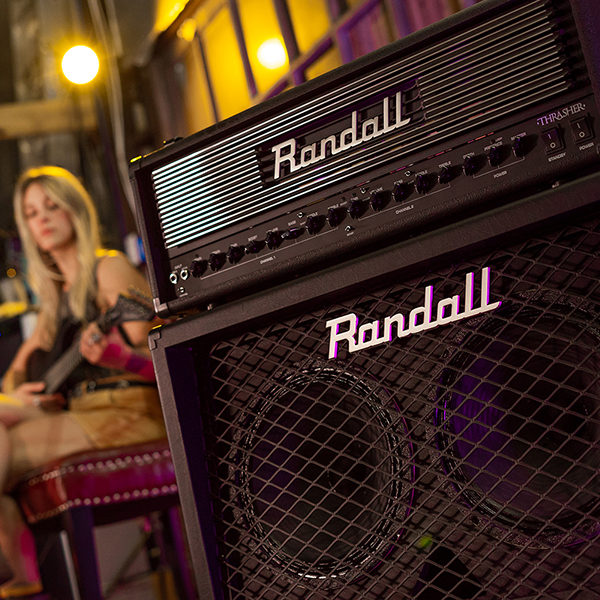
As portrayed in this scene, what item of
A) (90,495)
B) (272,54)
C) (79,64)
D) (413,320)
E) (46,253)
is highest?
(79,64)

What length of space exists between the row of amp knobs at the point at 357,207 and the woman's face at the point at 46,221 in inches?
42.6

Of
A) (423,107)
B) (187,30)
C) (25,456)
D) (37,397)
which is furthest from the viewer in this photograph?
(187,30)

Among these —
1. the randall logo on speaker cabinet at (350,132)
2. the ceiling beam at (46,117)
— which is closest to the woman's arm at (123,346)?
the randall logo on speaker cabinet at (350,132)

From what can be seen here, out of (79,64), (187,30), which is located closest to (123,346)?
(79,64)

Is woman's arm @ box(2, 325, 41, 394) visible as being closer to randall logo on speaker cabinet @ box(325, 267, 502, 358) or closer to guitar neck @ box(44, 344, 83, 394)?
guitar neck @ box(44, 344, 83, 394)

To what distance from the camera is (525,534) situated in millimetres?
631

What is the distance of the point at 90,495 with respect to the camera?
1294mm

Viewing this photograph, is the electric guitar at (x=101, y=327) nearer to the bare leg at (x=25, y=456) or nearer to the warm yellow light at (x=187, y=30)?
the bare leg at (x=25, y=456)

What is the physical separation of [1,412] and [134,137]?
139cm

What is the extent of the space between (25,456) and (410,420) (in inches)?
41.0

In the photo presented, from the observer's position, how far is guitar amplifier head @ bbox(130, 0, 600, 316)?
620 mm

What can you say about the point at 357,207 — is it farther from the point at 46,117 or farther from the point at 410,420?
the point at 46,117

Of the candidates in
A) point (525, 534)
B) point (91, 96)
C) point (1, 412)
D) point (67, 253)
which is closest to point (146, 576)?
point (1, 412)

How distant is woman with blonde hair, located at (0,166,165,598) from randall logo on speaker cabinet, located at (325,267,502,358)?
2.37 feet
